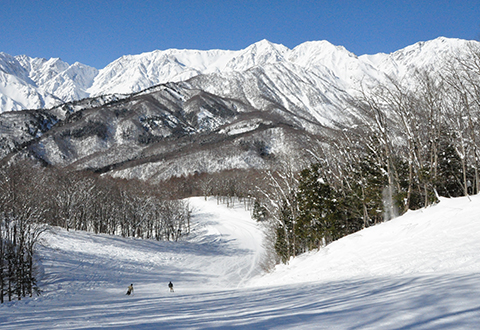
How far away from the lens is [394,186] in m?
24.4

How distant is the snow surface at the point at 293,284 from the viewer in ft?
19.7

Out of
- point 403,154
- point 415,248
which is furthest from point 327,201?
point 415,248

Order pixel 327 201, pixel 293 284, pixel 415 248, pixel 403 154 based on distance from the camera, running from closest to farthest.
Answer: pixel 415 248, pixel 293 284, pixel 403 154, pixel 327 201

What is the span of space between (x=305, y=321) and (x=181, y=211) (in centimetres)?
7979

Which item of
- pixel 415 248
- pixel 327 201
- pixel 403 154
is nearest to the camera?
pixel 415 248

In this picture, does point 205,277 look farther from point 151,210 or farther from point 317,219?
point 151,210

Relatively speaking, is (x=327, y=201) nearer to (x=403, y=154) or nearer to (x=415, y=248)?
(x=403, y=154)

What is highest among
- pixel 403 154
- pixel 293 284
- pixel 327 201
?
pixel 403 154

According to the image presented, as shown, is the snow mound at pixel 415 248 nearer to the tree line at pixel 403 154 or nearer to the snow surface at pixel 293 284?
the snow surface at pixel 293 284

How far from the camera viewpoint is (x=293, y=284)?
49.9 feet

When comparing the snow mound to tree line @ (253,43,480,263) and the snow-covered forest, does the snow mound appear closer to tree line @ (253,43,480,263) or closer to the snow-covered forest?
the snow-covered forest

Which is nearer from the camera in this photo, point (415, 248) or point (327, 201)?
point (415, 248)

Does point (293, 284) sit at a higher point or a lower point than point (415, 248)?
lower

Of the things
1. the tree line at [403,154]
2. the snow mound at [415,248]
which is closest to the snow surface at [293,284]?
the snow mound at [415,248]
